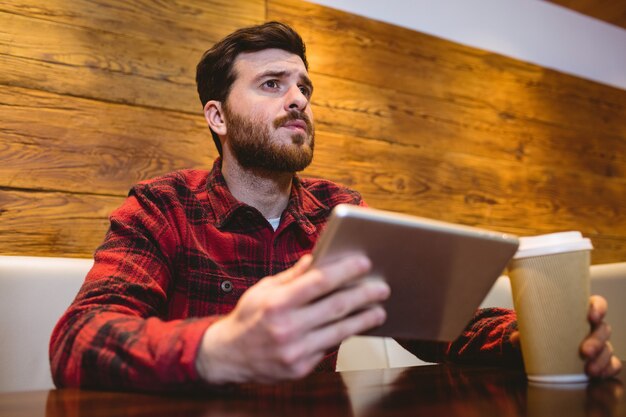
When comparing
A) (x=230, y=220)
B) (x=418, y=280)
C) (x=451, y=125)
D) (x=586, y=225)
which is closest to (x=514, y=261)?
(x=418, y=280)

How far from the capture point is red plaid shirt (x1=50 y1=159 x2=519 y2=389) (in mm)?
634

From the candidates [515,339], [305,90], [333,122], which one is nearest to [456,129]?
[333,122]

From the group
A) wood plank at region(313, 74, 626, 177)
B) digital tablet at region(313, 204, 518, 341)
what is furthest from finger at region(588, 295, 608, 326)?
wood plank at region(313, 74, 626, 177)

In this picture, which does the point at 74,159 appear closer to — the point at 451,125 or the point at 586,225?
the point at 451,125

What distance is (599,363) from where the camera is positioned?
64cm

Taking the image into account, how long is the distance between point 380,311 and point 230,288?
2.07 ft

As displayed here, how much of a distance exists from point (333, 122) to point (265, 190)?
68cm

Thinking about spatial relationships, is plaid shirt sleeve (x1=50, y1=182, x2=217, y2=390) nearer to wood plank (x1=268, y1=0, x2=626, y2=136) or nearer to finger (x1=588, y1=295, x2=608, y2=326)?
finger (x1=588, y1=295, x2=608, y2=326)

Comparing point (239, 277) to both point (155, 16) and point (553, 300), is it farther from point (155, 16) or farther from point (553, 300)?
point (155, 16)

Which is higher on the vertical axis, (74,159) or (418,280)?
(74,159)

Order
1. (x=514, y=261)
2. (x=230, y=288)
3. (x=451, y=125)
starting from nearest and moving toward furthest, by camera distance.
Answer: (x=514, y=261)
(x=230, y=288)
(x=451, y=125)

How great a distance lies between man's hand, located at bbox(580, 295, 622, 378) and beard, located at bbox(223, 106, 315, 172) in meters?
0.84

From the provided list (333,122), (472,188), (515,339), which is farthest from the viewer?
(472,188)

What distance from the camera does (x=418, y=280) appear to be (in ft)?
1.96
